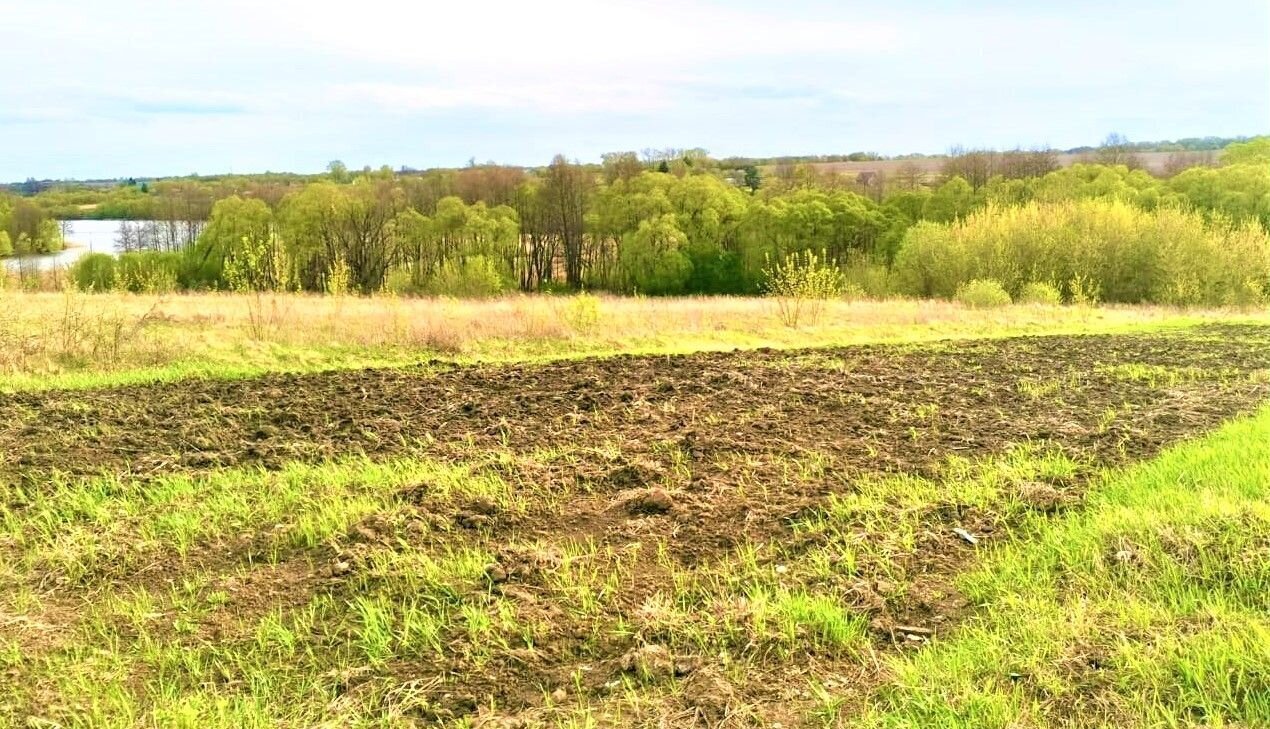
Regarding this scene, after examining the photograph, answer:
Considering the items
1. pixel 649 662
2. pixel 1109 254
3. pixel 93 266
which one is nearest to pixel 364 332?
pixel 649 662

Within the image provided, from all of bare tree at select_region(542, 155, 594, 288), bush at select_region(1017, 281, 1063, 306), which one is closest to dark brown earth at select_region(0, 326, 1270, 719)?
bush at select_region(1017, 281, 1063, 306)

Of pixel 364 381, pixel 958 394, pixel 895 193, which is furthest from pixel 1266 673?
pixel 895 193

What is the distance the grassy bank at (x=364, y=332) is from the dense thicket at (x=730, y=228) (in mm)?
15814

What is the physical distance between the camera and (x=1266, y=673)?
10.3 feet

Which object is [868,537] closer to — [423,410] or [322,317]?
[423,410]

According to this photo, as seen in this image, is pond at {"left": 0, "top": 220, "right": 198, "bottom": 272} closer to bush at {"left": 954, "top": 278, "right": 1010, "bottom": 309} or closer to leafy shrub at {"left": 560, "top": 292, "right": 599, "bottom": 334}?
leafy shrub at {"left": 560, "top": 292, "right": 599, "bottom": 334}

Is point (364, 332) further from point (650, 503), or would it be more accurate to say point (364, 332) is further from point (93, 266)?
point (93, 266)

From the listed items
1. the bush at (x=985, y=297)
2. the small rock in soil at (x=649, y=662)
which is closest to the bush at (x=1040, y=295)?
the bush at (x=985, y=297)

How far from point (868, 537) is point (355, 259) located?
195 ft

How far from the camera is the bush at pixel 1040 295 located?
2917 cm

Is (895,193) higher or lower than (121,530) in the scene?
higher

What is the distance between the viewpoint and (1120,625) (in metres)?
3.61

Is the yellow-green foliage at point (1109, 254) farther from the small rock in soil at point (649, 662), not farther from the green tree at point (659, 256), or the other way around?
the small rock in soil at point (649, 662)

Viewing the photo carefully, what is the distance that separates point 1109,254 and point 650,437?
117ft
